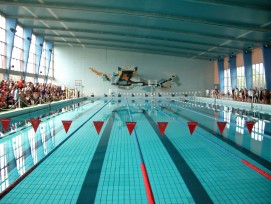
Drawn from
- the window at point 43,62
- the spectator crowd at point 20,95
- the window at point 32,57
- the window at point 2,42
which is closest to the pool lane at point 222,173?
the spectator crowd at point 20,95

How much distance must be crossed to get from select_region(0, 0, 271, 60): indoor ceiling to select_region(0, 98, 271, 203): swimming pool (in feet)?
17.3

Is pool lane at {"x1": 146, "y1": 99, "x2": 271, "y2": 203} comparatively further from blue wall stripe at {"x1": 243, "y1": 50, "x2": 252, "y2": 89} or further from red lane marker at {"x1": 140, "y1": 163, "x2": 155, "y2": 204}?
blue wall stripe at {"x1": 243, "y1": 50, "x2": 252, "y2": 89}

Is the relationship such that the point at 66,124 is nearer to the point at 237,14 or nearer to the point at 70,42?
the point at 237,14

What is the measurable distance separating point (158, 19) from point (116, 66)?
11353 mm

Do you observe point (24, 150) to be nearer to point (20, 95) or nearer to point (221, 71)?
point (20, 95)

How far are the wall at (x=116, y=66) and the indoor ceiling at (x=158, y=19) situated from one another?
3922 millimetres

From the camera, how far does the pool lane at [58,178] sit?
280 cm

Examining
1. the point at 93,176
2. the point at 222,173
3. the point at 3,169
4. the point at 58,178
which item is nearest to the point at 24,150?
the point at 3,169

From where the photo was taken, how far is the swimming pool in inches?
114

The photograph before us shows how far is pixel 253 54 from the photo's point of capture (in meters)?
16.8

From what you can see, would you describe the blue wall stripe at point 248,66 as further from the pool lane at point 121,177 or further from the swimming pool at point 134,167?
Answer: the pool lane at point 121,177

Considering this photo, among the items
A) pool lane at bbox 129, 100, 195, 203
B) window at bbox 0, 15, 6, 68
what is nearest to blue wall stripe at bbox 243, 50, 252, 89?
pool lane at bbox 129, 100, 195, 203

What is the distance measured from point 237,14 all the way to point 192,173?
27.3ft

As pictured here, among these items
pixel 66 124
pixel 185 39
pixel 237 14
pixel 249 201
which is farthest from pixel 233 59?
pixel 249 201
